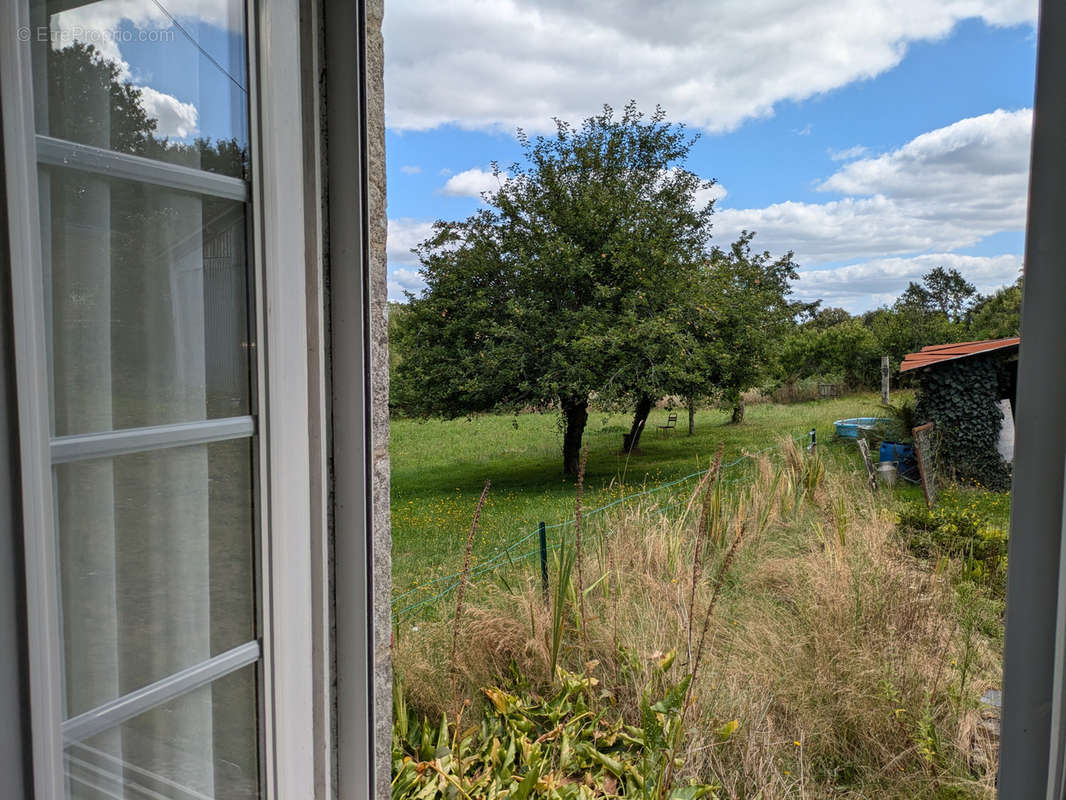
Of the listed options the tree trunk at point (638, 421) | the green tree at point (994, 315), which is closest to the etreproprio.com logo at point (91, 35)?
the tree trunk at point (638, 421)

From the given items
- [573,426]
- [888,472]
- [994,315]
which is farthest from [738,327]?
[994,315]

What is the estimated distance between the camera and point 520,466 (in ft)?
37.7

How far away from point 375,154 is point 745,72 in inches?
810

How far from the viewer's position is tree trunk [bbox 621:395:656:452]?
8.78 m

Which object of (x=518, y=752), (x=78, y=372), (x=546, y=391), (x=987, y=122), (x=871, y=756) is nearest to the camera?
(x=78, y=372)

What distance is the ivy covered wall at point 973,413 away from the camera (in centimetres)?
658

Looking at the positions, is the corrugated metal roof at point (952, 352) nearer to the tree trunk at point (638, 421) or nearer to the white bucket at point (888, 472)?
the white bucket at point (888, 472)

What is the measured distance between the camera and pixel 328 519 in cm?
101

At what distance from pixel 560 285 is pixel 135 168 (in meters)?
7.93

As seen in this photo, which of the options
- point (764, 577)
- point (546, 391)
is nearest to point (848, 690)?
point (764, 577)

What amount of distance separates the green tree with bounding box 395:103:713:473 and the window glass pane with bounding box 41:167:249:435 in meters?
6.80

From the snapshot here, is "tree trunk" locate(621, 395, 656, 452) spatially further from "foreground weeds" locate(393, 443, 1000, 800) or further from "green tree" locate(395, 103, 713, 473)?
"foreground weeds" locate(393, 443, 1000, 800)

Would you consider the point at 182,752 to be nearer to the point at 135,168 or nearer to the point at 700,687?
the point at 135,168

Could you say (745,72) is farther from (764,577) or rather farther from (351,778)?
(351,778)
